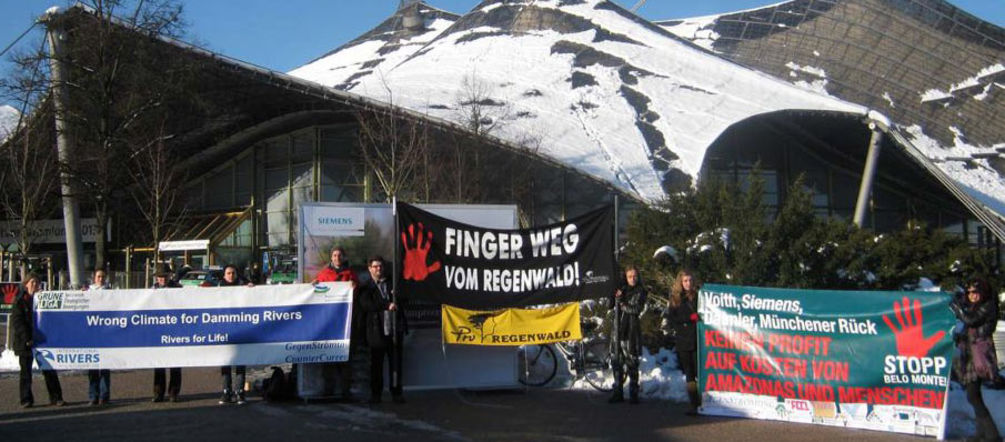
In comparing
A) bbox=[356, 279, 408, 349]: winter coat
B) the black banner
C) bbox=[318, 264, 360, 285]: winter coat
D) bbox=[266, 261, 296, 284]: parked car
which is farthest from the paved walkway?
bbox=[266, 261, 296, 284]: parked car

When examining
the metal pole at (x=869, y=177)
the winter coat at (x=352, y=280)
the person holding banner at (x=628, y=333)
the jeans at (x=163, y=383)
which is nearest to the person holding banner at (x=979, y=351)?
the person holding banner at (x=628, y=333)

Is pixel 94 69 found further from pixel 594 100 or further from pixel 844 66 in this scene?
pixel 844 66

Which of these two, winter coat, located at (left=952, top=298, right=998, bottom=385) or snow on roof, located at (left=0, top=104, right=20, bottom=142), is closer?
winter coat, located at (left=952, top=298, right=998, bottom=385)

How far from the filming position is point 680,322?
9898mm

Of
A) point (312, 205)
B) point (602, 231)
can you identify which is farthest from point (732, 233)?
point (312, 205)

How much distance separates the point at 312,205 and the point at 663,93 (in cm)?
2819

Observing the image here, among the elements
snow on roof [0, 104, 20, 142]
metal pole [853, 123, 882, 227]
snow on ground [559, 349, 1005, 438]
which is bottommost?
snow on ground [559, 349, 1005, 438]

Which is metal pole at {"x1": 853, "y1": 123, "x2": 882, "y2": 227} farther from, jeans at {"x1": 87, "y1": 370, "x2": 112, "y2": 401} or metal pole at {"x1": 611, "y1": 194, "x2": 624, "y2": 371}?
jeans at {"x1": 87, "y1": 370, "x2": 112, "y2": 401}

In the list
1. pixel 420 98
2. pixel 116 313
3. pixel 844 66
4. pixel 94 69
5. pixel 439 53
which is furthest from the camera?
pixel 439 53

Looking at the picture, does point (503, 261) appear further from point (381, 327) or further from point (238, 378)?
point (238, 378)

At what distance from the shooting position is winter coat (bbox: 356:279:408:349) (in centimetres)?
1020

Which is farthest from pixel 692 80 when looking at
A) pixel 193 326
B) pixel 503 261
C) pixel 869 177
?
pixel 193 326

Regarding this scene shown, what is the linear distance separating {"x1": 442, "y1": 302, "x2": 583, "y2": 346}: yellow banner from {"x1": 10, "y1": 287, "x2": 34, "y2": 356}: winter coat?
4.81m

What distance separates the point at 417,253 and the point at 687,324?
3220mm
